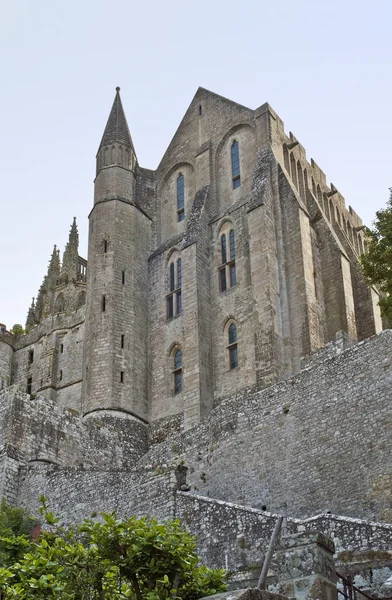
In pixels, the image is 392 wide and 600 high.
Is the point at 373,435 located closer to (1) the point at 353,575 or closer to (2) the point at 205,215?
(1) the point at 353,575

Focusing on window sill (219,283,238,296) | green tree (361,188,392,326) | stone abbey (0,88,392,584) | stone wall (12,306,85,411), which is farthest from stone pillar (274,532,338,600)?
stone wall (12,306,85,411)

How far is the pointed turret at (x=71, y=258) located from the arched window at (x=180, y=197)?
733 inches

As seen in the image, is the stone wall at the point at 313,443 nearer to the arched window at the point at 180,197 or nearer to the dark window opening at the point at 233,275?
the dark window opening at the point at 233,275

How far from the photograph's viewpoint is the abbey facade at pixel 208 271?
125 ft

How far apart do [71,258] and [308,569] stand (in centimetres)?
5588

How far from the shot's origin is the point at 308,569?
1087 centimetres

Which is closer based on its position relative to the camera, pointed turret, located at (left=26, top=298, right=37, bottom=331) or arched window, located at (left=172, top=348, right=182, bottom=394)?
arched window, located at (left=172, top=348, right=182, bottom=394)

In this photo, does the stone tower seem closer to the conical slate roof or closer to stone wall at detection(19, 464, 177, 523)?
the conical slate roof

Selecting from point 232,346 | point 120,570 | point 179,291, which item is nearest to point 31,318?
point 179,291

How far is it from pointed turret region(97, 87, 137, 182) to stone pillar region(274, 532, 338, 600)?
36.2 metres

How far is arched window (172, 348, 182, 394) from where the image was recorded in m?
40.2

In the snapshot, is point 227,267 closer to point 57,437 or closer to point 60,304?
point 57,437

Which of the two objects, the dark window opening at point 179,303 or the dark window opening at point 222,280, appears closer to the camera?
the dark window opening at point 222,280

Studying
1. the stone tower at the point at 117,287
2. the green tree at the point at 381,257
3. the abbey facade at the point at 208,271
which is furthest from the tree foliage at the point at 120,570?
the stone tower at the point at 117,287
